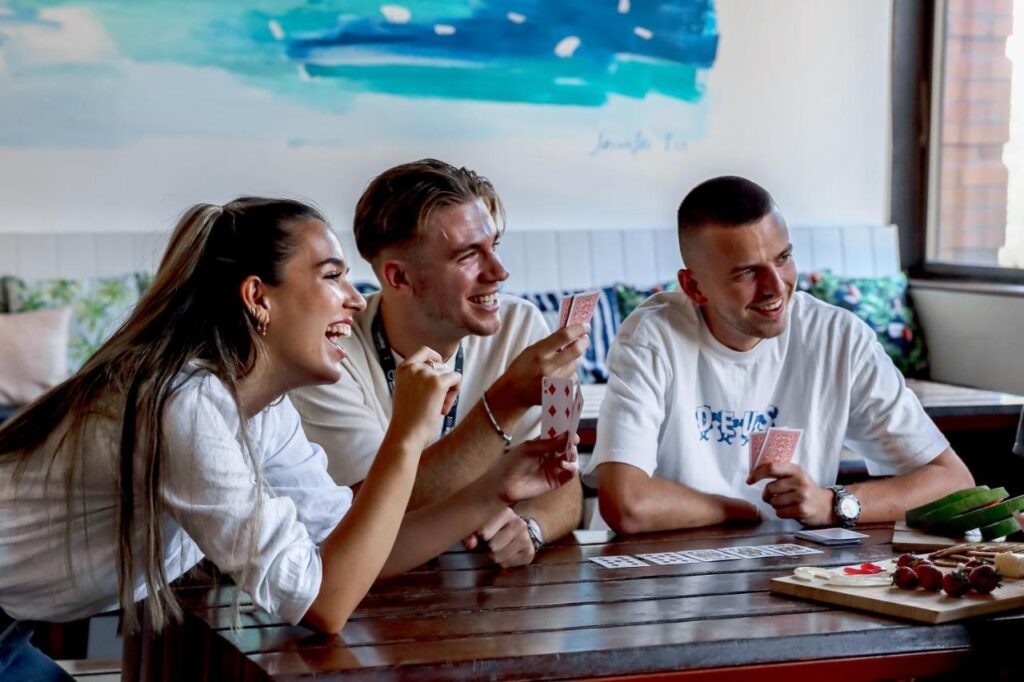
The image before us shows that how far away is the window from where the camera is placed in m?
5.11

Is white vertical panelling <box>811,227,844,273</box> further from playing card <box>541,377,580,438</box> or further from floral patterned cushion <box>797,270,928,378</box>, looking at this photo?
playing card <box>541,377,580,438</box>

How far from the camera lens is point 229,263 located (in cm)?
183

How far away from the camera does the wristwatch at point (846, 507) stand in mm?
2283

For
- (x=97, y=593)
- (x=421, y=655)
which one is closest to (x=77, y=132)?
(x=97, y=593)

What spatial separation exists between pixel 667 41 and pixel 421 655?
414 centimetres

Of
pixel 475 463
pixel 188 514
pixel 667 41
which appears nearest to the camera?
pixel 188 514

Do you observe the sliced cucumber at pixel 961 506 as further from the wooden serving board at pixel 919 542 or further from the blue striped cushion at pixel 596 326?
the blue striped cushion at pixel 596 326

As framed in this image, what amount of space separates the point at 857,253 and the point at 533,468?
152 inches

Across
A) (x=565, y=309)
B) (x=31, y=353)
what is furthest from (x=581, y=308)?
(x=31, y=353)

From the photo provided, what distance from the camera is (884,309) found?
17.1 ft

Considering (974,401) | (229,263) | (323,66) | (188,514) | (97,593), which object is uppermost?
(323,66)

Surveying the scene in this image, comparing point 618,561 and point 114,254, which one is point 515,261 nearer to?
point 114,254

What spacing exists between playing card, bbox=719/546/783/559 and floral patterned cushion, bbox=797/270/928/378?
3.10 meters

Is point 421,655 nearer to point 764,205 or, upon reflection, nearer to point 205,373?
point 205,373
